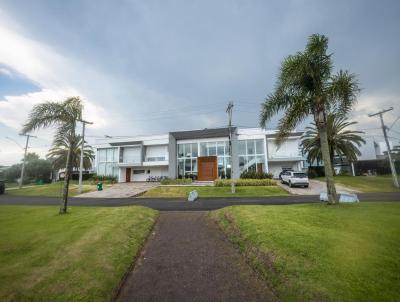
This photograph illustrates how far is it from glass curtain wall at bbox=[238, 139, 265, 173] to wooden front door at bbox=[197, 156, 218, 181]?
3.58 metres

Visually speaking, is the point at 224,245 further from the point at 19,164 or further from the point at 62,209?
the point at 19,164

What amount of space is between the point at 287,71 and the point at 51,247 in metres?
11.1

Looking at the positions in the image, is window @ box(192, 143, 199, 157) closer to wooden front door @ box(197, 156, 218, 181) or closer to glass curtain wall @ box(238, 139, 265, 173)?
wooden front door @ box(197, 156, 218, 181)

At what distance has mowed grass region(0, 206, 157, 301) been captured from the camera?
3865 mm

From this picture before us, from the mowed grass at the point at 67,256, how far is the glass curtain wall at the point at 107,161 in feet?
91.4

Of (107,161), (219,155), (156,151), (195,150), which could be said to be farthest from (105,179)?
(219,155)

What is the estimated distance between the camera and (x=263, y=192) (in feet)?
62.5

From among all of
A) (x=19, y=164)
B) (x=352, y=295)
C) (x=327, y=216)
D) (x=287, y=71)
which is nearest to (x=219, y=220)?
(x=327, y=216)

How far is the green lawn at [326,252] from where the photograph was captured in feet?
11.4

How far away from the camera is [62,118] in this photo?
10711mm

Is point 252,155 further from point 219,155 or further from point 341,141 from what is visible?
point 341,141

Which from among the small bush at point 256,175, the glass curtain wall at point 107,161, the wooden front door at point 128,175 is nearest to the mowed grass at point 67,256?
the small bush at point 256,175

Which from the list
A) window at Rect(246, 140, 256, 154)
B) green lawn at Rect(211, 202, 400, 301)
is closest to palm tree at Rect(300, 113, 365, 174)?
window at Rect(246, 140, 256, 154)

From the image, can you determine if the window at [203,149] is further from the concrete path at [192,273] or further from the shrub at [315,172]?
the concrete path at [192,273]
